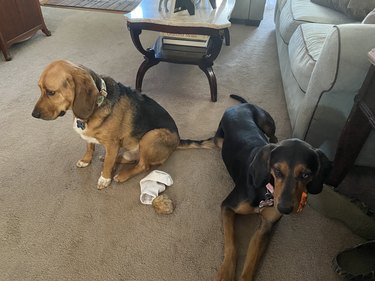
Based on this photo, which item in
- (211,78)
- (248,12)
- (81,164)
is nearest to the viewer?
(81,164)

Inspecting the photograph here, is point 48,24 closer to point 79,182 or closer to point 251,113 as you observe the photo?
point 79,182

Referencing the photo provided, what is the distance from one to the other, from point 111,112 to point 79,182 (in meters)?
0.50

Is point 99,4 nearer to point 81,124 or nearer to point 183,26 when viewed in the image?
point 183,26

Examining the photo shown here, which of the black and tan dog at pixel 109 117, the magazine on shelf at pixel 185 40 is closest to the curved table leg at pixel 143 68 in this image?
the magazine on shelf at pixel 185 40

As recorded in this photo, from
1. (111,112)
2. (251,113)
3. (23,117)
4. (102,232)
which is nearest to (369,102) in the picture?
(251,113)

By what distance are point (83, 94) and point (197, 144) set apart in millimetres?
850

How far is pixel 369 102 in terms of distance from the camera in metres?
1.37

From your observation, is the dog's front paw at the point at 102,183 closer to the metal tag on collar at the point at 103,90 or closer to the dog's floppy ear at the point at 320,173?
the metal tag on collar at the point at 103,90

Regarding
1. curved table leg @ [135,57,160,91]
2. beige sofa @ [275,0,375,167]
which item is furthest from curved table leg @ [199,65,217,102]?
beige sofa @ [275,0,375,167]

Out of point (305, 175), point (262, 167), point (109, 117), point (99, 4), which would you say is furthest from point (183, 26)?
point (99, 4)

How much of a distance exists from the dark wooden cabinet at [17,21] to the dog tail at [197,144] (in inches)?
87.3

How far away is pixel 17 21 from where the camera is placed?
10.4ft

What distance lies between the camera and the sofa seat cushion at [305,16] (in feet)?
8.27

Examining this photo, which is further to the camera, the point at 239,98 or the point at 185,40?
the point at 185,40
